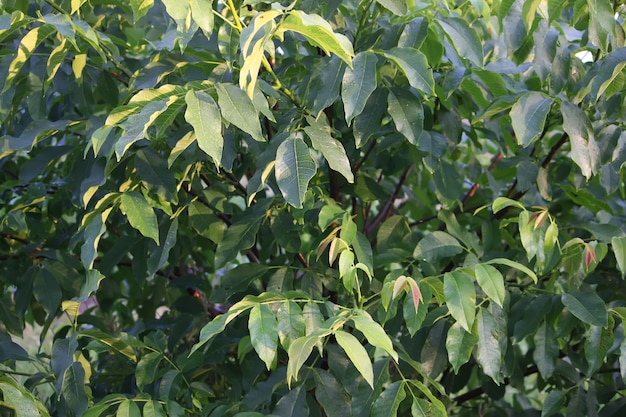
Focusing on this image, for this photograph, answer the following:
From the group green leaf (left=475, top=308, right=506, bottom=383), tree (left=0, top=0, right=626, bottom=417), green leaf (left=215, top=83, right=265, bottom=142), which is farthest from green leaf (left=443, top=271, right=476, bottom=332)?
green leaf (left=215, top=83, right=265, bottom=142)

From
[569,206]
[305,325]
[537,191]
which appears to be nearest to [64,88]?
[305,325]

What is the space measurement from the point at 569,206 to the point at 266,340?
108cm

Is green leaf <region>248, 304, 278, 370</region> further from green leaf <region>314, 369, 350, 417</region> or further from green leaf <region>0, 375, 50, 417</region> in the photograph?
green leaf <region>0, 375, 50, 417</region>

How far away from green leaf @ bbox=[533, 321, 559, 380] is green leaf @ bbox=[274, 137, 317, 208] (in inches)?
22.7

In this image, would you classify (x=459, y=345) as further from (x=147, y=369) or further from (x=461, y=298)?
Result: (x=147, y=369)

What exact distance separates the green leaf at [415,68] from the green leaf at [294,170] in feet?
0.61

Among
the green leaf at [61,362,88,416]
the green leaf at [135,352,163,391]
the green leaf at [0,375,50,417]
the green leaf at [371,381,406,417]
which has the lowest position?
the green leaf at [135,352,163,391]

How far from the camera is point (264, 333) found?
1.06 m

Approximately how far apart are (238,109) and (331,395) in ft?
1.66

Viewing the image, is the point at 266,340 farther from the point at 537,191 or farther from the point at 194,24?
the point at 537,191

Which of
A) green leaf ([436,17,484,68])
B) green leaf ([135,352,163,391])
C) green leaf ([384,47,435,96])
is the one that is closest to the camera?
green leaf ([384,47,435,96])

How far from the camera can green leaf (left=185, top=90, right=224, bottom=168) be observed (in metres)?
1.03

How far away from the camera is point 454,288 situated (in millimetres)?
1107

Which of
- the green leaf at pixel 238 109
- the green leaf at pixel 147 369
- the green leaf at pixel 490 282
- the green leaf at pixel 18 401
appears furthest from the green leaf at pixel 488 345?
the green leaf at pixel 18 401
